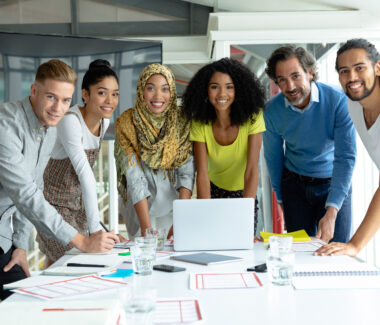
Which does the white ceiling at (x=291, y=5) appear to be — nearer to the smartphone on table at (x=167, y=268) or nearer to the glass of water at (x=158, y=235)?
the glass of water at (x=158, y=235)

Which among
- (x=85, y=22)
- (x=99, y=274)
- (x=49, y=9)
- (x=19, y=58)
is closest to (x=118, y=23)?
(x=85, y=22)

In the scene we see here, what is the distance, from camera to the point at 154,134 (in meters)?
2.52

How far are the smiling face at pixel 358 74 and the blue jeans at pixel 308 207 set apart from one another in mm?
597

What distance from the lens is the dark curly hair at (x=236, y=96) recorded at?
252 centimetres

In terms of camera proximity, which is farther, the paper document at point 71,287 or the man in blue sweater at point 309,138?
the man in blue sweater at point 309,138

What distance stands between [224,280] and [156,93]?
1386 millimetres

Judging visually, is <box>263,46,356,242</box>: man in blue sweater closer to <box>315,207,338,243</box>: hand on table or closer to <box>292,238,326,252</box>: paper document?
<box>315,207,338,243</box>: hand on table

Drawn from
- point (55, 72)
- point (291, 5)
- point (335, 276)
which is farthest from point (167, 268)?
point (291, 5)

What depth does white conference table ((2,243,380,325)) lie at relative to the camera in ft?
3.19

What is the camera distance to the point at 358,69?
2.22m

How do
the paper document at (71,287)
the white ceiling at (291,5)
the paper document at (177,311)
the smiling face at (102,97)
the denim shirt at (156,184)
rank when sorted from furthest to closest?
the white ceiling at (291,5), the smiling face at (102,97), the denim shirt at (156,184), the paper document at (71,287), the paper document at (177,311)

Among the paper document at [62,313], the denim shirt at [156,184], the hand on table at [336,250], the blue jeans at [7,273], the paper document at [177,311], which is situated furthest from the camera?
the denim shirt at [156,184]

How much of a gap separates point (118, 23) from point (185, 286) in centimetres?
432

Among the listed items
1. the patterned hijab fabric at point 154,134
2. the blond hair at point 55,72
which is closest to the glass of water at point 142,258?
the blond hair at point 55,72
